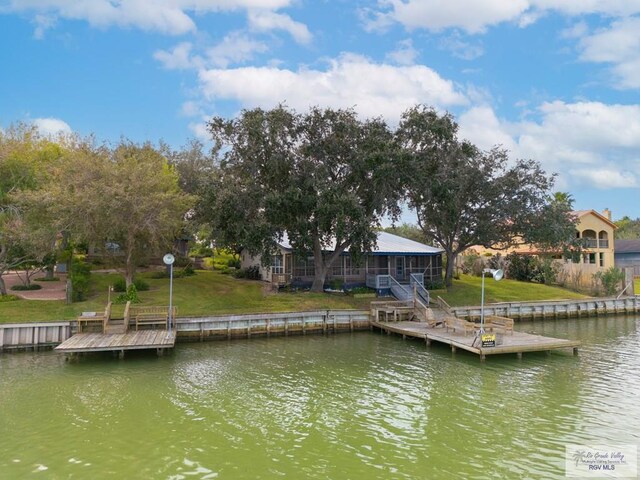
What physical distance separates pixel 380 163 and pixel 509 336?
40.6 feet

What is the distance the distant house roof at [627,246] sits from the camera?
190ft

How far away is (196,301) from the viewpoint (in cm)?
2797

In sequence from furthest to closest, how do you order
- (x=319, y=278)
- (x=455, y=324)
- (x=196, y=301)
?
(x=319, y=278), (x=196, y=301), (x=455, y=324)

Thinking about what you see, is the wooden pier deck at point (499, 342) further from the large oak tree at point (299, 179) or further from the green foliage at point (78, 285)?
the green foliage at point (78, 285)

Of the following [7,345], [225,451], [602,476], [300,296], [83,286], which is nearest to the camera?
[602,476]

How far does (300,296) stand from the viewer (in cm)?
3044

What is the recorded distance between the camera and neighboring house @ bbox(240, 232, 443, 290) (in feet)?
111

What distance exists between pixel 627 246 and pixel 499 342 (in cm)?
5104

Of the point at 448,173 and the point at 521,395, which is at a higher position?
the point at 448,173

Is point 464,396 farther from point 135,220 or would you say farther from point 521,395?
point 135,220

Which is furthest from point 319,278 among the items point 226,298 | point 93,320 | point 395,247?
point 93,320

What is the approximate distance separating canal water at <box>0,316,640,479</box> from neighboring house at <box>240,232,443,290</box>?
13.4m

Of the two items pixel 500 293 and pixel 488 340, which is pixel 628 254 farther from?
pixel 488 340

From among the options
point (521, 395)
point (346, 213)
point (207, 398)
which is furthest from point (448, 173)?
point (207, 398)
